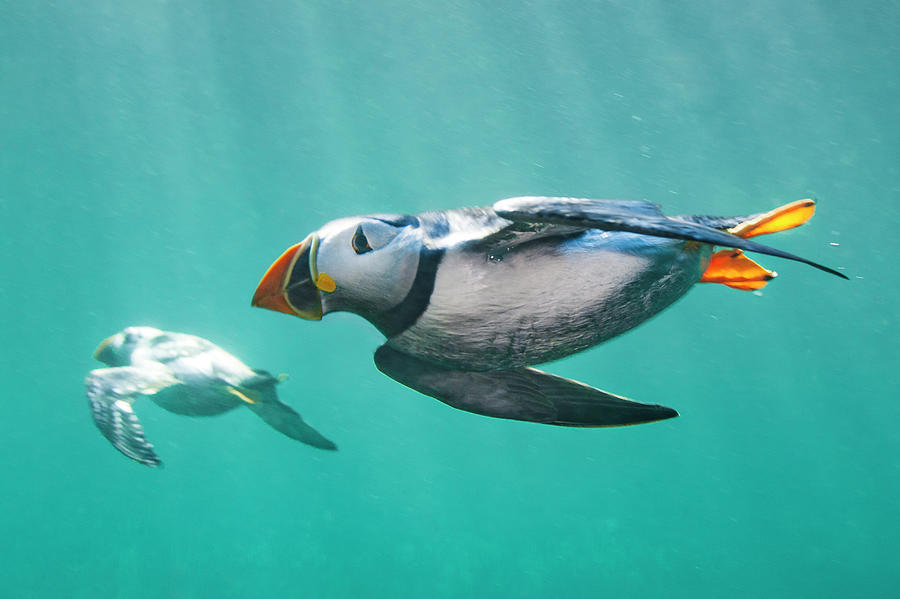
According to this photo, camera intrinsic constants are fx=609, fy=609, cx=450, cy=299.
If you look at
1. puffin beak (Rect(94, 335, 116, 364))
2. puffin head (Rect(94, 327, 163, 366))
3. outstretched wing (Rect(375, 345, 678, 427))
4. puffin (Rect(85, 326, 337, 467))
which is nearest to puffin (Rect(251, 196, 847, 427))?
outstretched wing (Rect(375, 345, 678, 427))

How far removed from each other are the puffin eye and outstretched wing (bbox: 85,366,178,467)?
3.41m

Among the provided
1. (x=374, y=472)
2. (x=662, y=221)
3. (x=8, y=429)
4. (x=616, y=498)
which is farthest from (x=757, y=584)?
(x=8, y=429)

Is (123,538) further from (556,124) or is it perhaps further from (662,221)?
(662,221)

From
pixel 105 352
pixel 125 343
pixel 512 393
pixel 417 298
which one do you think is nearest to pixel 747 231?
pixel 512 393

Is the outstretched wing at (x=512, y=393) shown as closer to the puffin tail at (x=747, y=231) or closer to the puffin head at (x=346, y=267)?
the puffin head at (x=346, y=267)

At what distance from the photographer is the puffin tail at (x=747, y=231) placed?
5.66ft

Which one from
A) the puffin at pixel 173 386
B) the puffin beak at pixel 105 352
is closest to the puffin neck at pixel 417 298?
the puffin at pixel 173 386

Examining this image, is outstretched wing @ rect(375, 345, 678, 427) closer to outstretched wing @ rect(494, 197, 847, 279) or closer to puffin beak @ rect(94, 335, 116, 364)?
outstretched wing @ rect(494, 197, 847, 279)

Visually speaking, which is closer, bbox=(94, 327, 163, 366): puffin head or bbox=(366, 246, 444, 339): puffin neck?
bbox=(366, 246, 444, 339): puffin neck

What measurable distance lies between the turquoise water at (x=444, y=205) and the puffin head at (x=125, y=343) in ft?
27.3

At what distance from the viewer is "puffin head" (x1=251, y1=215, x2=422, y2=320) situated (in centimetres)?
142

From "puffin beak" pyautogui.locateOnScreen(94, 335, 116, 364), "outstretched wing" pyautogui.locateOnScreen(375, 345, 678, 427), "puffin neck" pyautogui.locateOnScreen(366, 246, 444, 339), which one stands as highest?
"puffin neck" pyautogui.locateOnScreen(366, 246, 444, 339)

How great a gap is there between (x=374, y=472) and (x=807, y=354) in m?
31.0

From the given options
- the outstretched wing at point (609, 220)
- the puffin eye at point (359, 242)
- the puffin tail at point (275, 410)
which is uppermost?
the outstretched wing at point (609, 220)
